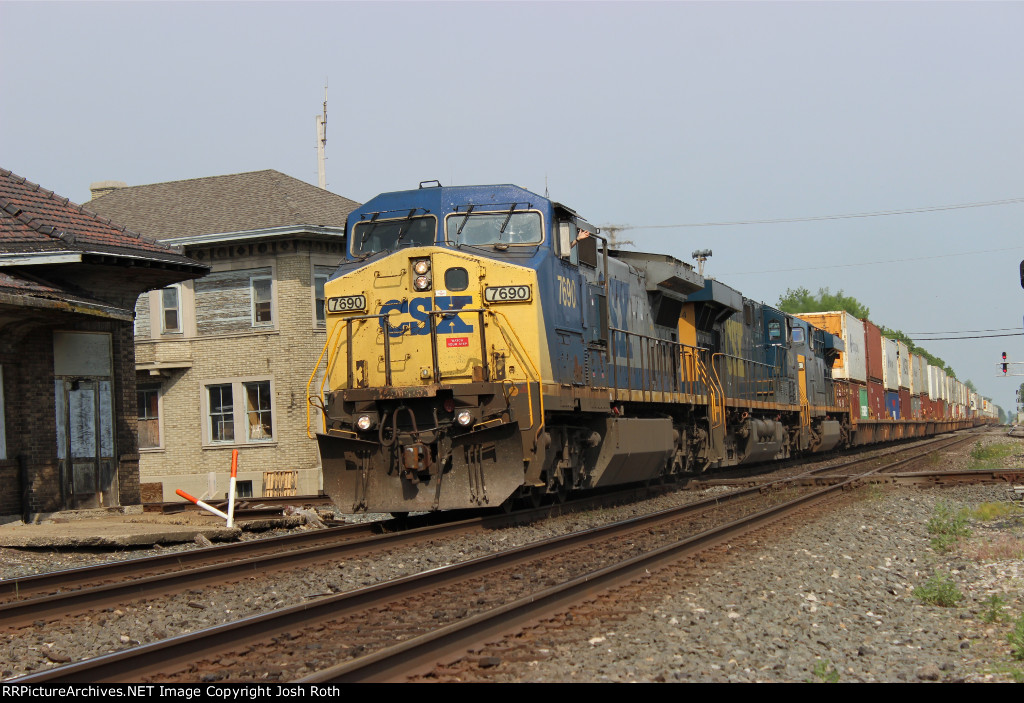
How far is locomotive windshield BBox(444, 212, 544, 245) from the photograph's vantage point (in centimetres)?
1105

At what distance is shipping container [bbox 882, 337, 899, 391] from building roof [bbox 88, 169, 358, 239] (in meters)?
22.4

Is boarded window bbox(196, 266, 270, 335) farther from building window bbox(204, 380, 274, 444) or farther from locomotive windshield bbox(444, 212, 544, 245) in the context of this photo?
locomotive windshield bbox(444, 212, 544, 245)

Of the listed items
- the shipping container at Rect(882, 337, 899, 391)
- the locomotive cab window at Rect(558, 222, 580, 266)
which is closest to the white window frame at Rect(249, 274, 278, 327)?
the locomotive cab window at Rect(558, 222, 580, 266)

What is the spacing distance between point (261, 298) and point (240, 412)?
2913 millimetres

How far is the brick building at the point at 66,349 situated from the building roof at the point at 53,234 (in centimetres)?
→ 2

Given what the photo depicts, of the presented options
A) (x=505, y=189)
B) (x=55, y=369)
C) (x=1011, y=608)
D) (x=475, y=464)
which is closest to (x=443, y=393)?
(x=475, y=464)

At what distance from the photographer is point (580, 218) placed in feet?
40.2

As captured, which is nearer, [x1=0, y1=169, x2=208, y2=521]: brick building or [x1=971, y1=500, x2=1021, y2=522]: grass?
[x1=971, y1=500, x2=1021, y2=522]: grass

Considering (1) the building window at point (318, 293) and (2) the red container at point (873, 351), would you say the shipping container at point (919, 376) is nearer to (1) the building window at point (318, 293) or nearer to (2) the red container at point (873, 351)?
(2) the red container at point (873, 351)

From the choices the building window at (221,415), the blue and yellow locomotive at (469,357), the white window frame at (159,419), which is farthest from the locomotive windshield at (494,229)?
the white window frame at (159,419)

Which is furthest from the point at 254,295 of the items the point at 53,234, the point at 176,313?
the point at 53,234

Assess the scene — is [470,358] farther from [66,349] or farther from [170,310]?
[170,310]
